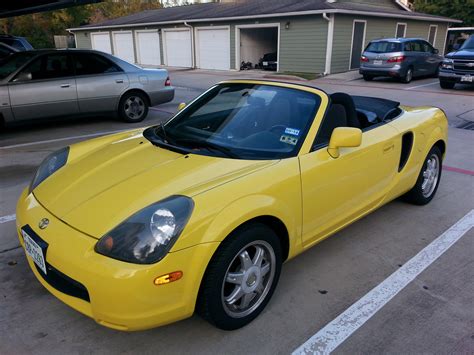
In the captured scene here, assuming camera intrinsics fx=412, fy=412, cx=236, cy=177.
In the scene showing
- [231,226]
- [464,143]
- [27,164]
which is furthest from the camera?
[464,143]

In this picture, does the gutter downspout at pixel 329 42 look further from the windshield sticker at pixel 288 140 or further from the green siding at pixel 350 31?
the windshield sticker at pixel 288 140

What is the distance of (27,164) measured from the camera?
590 cm

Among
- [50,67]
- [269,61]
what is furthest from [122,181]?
[269,61]

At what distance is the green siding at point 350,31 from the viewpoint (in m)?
18.5

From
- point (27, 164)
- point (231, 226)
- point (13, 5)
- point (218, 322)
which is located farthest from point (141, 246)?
point (13, 5)

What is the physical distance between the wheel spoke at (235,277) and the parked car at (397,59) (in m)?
15.2

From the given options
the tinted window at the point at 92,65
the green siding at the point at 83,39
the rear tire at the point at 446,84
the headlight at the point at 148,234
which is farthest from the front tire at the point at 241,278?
the green siding at the point at 83,39

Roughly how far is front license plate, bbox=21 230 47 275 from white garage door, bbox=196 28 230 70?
21.5 meters

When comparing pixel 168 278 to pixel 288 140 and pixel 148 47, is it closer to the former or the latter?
pixel 288 140

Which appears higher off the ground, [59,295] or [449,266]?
[59,295]

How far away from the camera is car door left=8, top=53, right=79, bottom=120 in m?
7.22

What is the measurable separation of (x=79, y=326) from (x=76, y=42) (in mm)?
37771

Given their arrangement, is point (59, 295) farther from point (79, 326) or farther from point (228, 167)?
point (228, 167)

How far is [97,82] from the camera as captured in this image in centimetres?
Answer: 803
